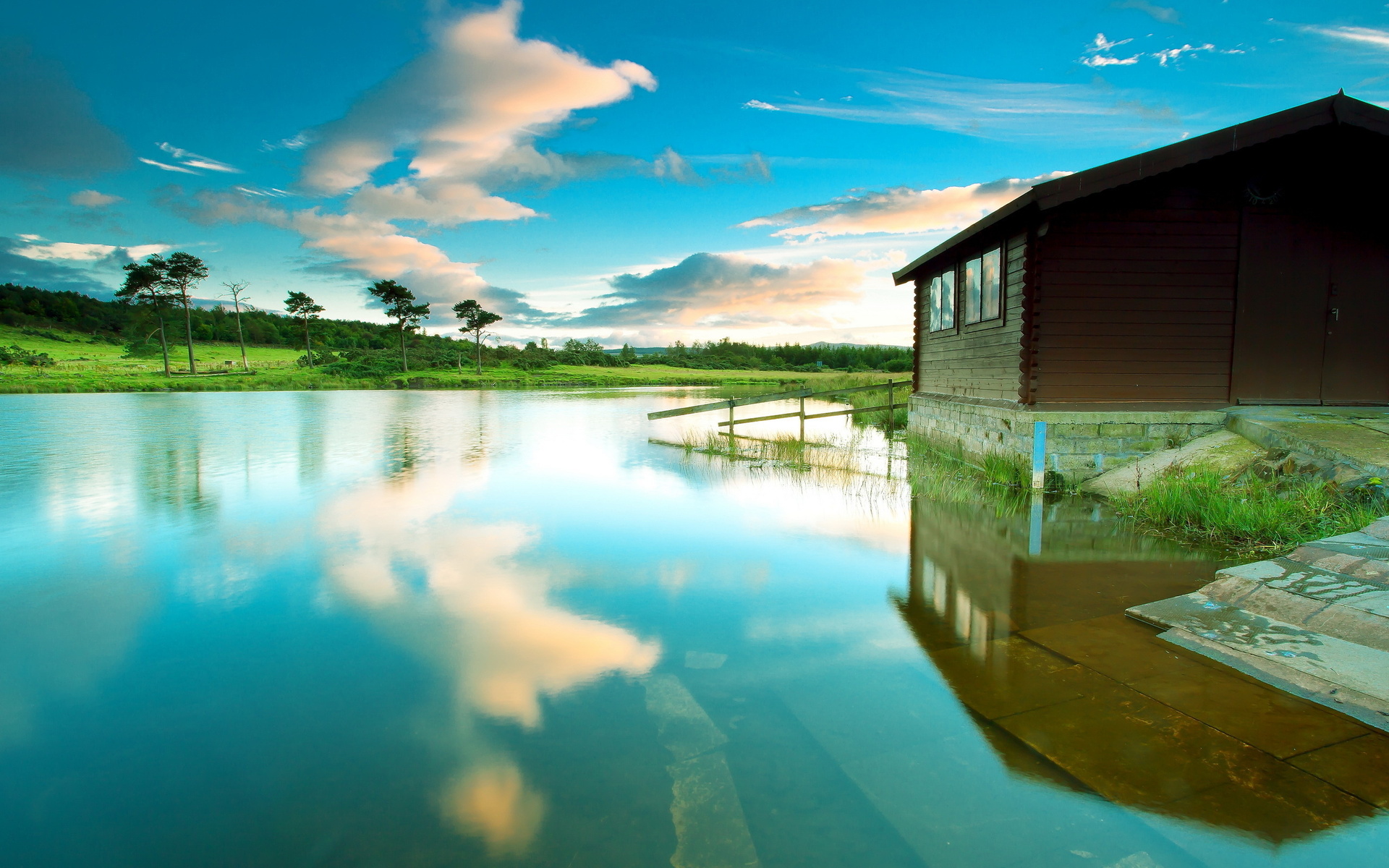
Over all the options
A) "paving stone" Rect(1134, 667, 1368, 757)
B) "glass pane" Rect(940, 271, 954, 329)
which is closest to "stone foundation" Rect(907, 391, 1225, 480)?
"glass pane" Rect(940, 271, 954, 329)

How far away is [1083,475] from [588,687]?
28.4 feet

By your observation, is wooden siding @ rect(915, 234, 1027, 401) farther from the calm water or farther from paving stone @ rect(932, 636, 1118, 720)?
paving stone @ rect(932, 636, 1118, 720)

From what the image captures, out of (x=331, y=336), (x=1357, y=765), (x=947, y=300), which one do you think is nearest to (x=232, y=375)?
(x=331, y=336)

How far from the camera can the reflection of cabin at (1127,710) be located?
8.98 feet

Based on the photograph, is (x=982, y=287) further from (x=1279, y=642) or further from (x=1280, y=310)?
(x=1279, y=642)

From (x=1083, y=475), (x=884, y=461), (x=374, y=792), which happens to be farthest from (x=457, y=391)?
(x=374, y=792)

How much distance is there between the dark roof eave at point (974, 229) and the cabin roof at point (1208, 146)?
0.08 ft

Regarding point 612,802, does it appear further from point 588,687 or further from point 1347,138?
point 1347,138

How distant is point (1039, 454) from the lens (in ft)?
31.9

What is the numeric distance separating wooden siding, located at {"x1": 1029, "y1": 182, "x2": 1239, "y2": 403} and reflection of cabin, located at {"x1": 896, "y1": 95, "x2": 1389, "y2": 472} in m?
0.02

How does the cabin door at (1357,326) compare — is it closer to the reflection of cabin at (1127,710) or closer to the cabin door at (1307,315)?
the cabin door at (1307,315)

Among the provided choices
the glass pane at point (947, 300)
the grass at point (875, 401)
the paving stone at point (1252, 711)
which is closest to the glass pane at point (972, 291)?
the glass pane at point (947, 300)

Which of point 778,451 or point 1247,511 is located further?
point 778,451

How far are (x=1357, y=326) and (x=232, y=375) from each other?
6298 centimetres
